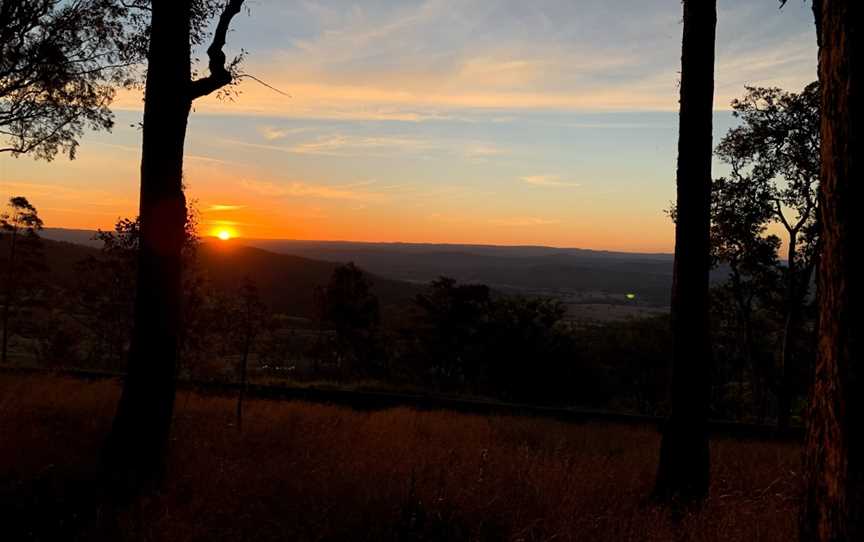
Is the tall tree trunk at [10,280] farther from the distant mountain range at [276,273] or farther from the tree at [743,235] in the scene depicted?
the distant mountain range at [276,273]

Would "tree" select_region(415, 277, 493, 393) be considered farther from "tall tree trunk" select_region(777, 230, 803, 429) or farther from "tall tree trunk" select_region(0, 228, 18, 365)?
"tall tree trunk" select_region(0, 228, 18, 365)

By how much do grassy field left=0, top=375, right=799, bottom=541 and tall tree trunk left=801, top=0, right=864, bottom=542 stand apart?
6.33 feet

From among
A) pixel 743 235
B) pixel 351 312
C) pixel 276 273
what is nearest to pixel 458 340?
Result: pixel 351 312

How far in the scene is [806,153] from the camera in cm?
2100

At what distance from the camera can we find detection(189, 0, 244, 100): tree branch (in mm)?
7168

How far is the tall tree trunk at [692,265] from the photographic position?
6676 mm

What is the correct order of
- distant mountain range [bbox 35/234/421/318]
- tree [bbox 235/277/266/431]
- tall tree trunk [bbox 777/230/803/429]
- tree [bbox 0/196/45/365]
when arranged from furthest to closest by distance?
1. distant mountain range [bbox 35/234/421/318]
2. tree [bbox 0/196/45/365]
3. tall tree trunk [bbox 777/230/803/429]
4. tree [bbox 235/277/266/431]

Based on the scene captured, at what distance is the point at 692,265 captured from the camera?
6.66m

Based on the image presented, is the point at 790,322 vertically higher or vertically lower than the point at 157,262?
lower

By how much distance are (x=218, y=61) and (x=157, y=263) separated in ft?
8.73

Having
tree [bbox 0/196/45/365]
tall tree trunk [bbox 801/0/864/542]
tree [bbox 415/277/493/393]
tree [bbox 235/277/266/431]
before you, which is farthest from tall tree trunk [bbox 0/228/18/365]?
tall tree trunk [bbox 801/0/864/542]

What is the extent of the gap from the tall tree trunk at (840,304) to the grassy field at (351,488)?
1929 millimetres

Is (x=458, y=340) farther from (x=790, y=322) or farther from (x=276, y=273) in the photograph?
(x=276, y=273)

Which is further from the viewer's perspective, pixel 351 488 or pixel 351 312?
pixel 351 312
